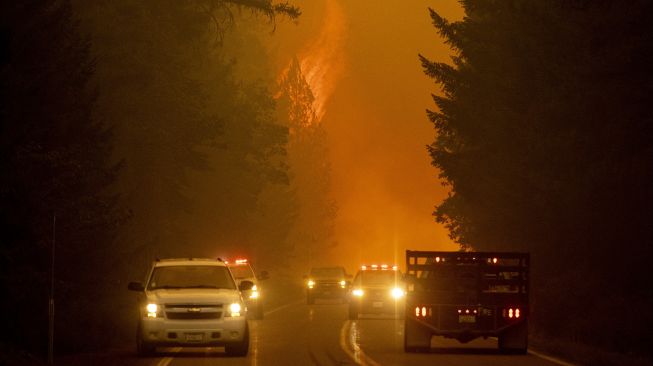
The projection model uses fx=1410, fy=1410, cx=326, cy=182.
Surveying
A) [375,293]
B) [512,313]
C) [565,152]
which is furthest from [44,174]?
[375,293]

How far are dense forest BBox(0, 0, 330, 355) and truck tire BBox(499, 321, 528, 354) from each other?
8.74 meters

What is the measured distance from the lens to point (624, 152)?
37.7 meters

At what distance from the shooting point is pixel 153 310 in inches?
1093

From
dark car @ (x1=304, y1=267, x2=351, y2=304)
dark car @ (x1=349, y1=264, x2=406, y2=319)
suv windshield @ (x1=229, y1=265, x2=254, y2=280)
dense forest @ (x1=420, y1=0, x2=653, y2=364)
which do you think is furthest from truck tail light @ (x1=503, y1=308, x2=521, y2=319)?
dark car @ (x1=304, y1=267, x2=351, y2=304)

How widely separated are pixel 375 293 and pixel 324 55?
135570 millimetres

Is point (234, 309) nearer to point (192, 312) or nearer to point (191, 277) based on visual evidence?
point (192, 312)

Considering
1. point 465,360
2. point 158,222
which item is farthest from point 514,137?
point 465,360

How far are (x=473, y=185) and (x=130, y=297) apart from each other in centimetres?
1747

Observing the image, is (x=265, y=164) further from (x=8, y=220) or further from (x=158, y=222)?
(x=8, y=220)

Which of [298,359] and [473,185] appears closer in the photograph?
[298,359]

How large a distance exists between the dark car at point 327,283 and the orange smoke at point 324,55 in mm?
98213

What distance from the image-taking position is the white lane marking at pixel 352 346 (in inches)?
1066

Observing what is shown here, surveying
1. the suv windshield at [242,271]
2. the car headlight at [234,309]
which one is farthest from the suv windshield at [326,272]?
the car headlight at [234,309]

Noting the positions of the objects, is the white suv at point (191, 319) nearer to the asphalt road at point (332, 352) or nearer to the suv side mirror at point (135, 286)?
the suv side mirror at point (135, 286)
